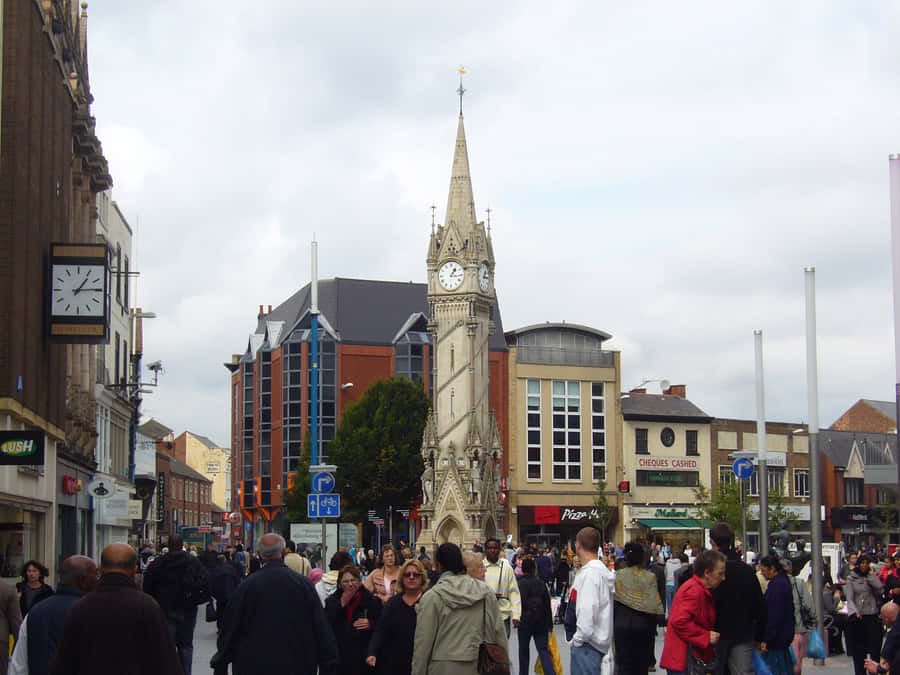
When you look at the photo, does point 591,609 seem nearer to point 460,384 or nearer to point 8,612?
point 8,612

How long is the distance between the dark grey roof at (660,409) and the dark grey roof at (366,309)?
8.70 meters

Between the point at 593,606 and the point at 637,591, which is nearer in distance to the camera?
the point at 593,606

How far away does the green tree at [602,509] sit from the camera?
80812 millimetres

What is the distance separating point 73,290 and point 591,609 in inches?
823

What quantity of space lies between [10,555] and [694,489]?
6127 cm

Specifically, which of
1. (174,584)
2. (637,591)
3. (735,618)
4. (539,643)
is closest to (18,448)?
(174,584)

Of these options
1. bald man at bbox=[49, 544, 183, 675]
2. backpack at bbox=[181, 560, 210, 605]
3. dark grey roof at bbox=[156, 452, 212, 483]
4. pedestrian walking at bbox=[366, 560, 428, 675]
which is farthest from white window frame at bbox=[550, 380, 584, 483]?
bald man at bbox=[49, 544, 183, 675]

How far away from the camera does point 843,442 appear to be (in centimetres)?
9738

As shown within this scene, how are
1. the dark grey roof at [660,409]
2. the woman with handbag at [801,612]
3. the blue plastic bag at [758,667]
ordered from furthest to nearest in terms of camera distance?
the dark grey roof at [660,409] < the woman with handbag at [801,612] < the blue plastic bag at [758,667]

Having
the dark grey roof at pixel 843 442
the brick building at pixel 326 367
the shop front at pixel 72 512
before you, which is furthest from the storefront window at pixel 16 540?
Answer: the dark grey roof at pixel 843 442

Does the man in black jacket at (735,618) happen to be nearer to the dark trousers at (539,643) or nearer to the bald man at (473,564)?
the bald man at (473,564)

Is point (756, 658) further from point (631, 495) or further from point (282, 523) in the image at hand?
point (282, 523)

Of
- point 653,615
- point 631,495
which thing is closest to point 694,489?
point 631,495

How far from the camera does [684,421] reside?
87875mm
